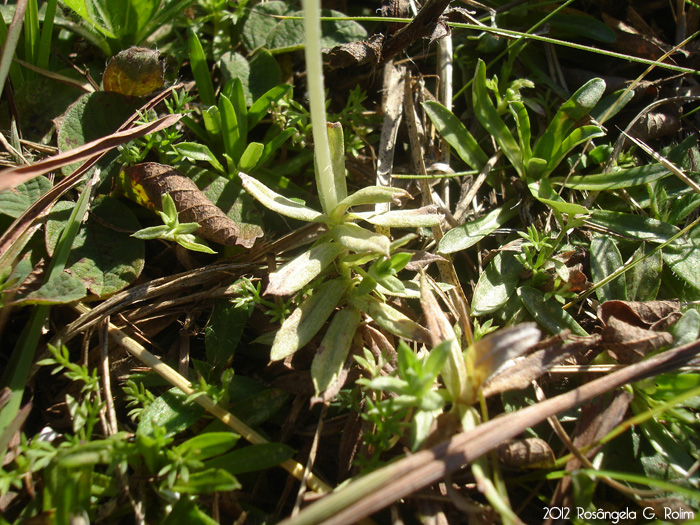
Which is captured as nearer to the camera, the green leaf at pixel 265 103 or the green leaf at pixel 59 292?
the green leaf at pixel 59 292

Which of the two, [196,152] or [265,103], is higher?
[265,103]

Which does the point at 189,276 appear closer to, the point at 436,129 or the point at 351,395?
the point at 351,395

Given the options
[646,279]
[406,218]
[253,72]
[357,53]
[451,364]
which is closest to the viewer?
[451,364]

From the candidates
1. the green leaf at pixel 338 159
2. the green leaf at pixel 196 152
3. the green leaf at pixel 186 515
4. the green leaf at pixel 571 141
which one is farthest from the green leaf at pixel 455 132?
the green leaf at pixel 186 515

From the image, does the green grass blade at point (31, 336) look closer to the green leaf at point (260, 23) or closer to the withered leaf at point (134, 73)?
the withered leaf at point (134, 73)

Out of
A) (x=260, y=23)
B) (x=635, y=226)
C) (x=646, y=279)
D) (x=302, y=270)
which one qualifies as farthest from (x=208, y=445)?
(x=260, y=23)

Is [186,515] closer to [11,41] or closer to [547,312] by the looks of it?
[547,312]

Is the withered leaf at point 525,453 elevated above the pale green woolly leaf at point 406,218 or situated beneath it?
situated beneath

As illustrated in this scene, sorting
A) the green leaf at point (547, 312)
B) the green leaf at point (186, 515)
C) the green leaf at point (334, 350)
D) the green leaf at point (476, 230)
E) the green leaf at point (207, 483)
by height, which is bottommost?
the green leaf at point (186, 515)
